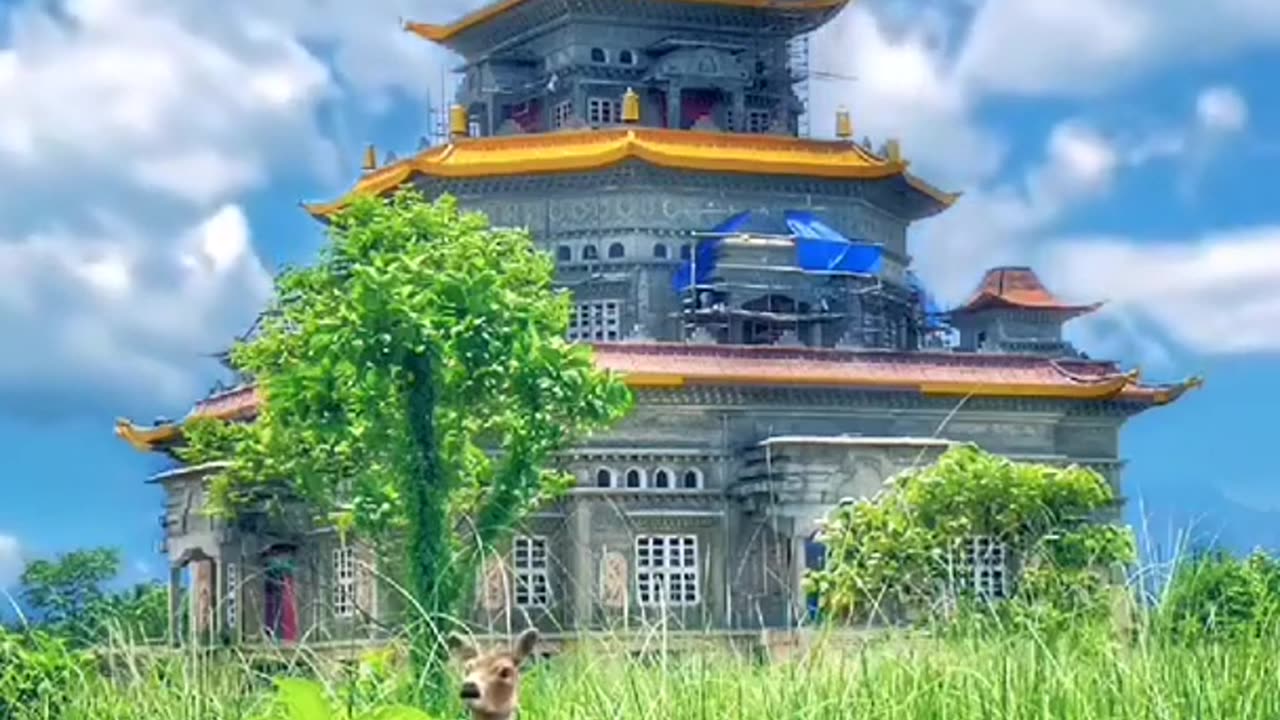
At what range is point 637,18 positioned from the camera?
125 ft

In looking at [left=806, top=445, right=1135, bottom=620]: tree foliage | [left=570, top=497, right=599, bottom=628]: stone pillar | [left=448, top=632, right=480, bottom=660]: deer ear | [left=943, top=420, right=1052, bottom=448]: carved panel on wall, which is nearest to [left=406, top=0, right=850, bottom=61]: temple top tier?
[left=943, top=420, right=1052, bottom=448]: carved panel on wall

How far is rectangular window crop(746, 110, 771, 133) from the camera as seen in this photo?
38.7 m

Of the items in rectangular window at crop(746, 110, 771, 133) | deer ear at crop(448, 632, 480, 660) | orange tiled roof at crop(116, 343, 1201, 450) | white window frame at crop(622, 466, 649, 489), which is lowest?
deer ear at crop(448, 632, 480, 660)

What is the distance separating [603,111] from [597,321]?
430cm

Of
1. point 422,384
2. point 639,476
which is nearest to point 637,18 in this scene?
point 639,476

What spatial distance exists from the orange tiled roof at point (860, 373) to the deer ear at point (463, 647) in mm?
23858

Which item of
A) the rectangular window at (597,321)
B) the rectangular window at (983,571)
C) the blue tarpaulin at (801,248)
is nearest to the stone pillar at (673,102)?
the blue tarpaulin at (801,248)

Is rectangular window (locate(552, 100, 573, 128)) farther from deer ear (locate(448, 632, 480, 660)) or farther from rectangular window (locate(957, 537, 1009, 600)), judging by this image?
deer ear (locate(448, 632, 480, 660))

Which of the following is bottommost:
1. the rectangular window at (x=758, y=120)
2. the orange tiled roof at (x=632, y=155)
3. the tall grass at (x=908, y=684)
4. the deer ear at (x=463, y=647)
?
the tall grass at (x=908, y=684)

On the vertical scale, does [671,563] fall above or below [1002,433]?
below

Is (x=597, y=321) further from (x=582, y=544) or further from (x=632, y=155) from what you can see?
(x=582, y=544)

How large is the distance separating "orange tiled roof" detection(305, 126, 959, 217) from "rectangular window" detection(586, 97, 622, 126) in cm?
195

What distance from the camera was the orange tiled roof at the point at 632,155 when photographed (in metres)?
34.8

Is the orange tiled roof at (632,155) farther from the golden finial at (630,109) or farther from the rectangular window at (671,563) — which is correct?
the rectangular window at (671,563)
